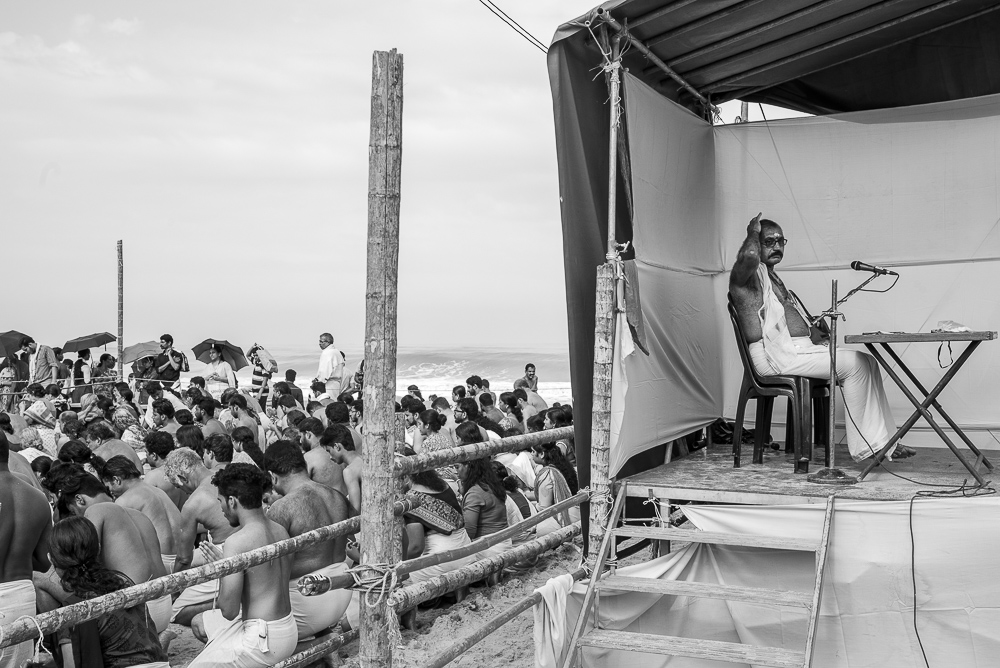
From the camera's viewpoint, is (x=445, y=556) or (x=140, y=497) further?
(x=140, y=497)

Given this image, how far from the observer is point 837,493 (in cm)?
464

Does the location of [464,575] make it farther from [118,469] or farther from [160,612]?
[118,469]

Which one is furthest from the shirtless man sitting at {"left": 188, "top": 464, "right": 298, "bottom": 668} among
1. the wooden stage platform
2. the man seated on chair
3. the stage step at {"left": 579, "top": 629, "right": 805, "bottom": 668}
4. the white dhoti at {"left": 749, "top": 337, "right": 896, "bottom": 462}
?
the white dhoti at {"left": 749, "top": 337, "right": 896, "bottom": 462}

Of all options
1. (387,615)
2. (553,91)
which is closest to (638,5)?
(553,91)

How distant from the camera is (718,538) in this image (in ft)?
15.7

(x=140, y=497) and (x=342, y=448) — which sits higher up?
(x=342, y=448)

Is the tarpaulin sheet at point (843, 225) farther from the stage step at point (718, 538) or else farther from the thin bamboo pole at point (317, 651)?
the thin bamboo pole at point (317, 651)

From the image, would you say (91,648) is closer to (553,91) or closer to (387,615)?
(387,615)

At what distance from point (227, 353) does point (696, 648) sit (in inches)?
482

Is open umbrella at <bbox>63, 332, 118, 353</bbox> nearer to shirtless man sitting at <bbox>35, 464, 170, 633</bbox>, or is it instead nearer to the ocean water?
shirtless man sitting at <bbox>35, 464, 170, 633</bbox>

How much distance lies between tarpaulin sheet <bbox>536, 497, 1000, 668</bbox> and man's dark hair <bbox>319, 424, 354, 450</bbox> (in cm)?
248

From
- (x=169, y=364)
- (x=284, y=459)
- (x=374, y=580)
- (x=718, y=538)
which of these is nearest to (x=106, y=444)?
(x=284, y=459)

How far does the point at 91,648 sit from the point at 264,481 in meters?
1.07

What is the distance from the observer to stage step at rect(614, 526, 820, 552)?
4.62 m
